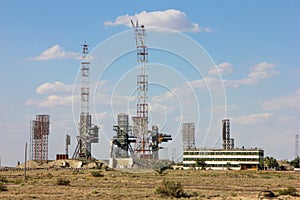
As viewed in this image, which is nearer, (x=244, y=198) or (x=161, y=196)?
(x=244, y=198)

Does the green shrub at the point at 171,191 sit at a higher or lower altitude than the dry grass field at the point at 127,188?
higher

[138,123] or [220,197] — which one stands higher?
[138,123]

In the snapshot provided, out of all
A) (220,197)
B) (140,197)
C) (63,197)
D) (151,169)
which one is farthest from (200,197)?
(151,169)

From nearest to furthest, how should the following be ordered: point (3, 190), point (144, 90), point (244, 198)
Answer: point (244, 198), point (3, 190), point (144, 90)

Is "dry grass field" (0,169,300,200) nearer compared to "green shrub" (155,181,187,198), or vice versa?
"dry grass field" (0,169,300,200)

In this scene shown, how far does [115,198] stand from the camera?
5438 centimetres

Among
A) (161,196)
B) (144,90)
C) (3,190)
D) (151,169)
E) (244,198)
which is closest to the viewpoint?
(244,198)

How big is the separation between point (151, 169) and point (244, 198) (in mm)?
122013

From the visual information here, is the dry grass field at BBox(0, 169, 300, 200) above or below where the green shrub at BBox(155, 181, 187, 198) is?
below

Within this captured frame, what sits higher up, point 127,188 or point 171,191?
point 171,191

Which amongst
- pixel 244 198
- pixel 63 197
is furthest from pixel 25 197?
pixel 244 198

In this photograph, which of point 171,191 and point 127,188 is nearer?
point 171,191

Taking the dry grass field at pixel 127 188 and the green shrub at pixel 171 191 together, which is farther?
the green shrub at pixel 171 191

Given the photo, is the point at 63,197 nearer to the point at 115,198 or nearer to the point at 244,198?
the point at 115,198
